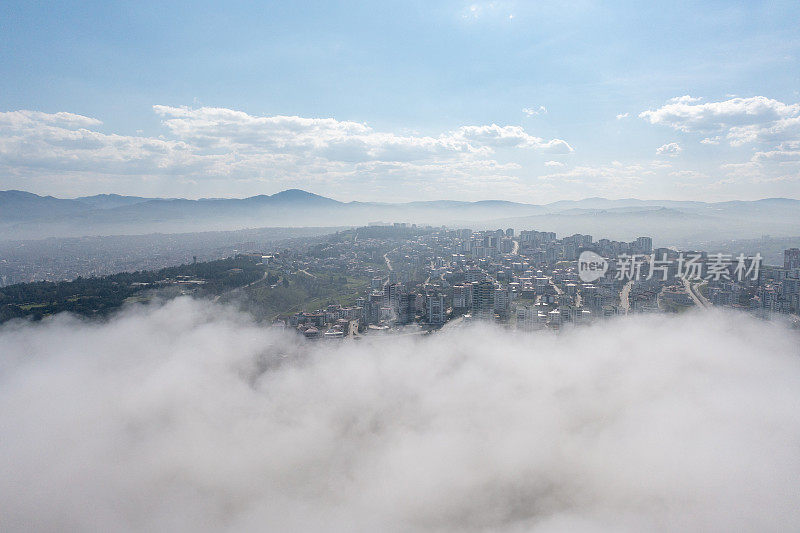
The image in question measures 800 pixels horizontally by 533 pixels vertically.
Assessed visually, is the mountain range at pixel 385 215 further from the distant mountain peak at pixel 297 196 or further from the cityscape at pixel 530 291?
the cityscape at pixel 530 291

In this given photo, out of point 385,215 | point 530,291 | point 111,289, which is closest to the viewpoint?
point 111,289

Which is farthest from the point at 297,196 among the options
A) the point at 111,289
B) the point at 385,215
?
the point at 111,289

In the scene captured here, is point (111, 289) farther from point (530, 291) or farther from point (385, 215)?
point (385, 215)

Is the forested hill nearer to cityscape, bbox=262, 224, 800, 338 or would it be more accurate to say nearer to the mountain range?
cityscape, bbox=262, 224, 800, 338

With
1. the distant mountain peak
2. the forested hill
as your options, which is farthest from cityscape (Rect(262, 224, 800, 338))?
the distant mountain peak

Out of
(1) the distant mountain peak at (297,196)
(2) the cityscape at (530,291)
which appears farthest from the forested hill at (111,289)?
(1) the distant mountain peak at (297,196)

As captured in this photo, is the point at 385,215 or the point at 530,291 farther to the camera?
the point at 385,215
